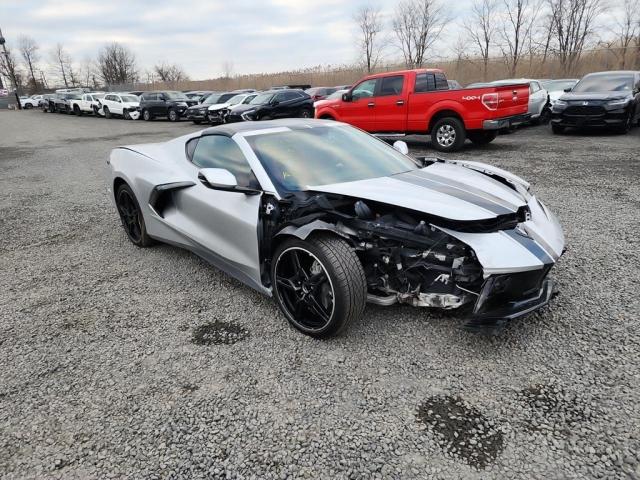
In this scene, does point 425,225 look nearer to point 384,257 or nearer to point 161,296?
point 384,257

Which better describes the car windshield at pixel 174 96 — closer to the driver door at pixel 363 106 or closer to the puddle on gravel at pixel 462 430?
the driver door at pixel 363 106

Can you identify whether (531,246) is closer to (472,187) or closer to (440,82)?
(472,187)

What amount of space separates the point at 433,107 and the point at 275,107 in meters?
7.96

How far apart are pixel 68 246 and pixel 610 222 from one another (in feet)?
20.0

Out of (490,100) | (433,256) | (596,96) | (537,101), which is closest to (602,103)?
Answer: (596,96)

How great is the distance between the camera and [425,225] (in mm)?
2656

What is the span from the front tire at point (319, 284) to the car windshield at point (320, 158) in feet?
1.74

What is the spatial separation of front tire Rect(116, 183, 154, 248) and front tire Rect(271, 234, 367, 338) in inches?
83.2

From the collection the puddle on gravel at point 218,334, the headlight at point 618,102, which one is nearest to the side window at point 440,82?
the headlight at point 618,102

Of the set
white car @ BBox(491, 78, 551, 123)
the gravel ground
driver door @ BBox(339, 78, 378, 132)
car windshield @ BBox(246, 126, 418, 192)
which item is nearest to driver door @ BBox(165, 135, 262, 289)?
car windshield @ BBox(246, 126, 418, 192)

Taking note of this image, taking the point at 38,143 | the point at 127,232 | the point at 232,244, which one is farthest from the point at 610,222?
the point at 38,143

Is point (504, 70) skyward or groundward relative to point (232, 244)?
skyward

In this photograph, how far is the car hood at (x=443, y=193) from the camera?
8.57 ft

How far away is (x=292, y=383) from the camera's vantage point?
2.50 metres
